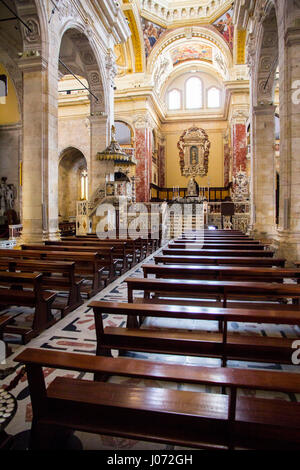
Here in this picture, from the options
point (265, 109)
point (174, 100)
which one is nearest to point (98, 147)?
point (265, 109)

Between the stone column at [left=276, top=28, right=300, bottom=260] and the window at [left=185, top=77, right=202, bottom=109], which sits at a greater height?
the window at [left=185, top=77, right=202, bottom=109]

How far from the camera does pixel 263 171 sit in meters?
10.8

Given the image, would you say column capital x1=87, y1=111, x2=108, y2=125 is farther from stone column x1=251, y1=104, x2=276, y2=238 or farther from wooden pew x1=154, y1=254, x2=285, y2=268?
wooden pew x1=154, y1=254, x2=285, y2=268

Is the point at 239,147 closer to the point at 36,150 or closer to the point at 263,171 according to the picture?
the point at 263,171

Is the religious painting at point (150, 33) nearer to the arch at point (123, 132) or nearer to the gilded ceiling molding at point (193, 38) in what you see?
the gilded ceiling molding at point (193, 38)

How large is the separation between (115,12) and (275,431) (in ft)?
50.1

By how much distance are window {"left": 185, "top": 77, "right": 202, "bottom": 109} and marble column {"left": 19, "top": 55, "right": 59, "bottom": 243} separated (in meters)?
20.3

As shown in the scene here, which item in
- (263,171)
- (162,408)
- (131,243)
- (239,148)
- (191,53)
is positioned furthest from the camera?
(191,53)

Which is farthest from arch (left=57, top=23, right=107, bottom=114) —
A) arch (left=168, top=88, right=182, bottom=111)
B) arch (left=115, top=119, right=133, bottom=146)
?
arch (left=168, top=88, right=182, bottom=111)

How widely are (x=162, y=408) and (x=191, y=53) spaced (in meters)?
27.0

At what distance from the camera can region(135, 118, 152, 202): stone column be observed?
21.0m

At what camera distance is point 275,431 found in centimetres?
148

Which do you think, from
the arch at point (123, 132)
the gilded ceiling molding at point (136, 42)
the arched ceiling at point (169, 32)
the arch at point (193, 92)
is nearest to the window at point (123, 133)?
the arch at point (123, 132)
